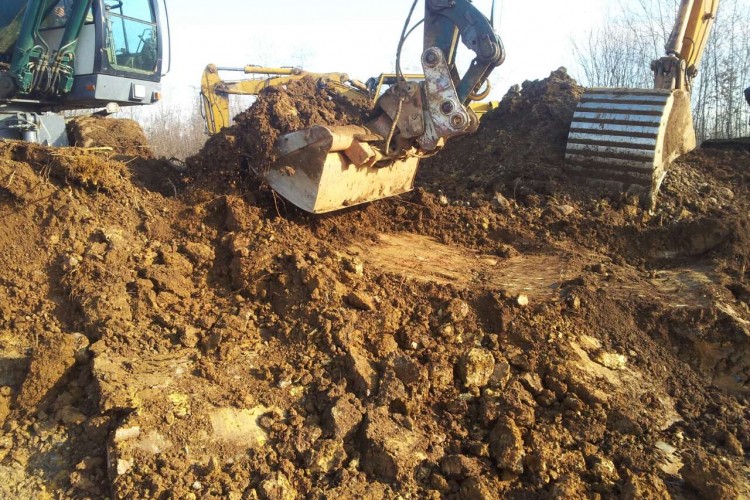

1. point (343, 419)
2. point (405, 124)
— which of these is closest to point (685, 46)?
point (405, 124)

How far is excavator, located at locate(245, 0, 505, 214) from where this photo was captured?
14.9 ft

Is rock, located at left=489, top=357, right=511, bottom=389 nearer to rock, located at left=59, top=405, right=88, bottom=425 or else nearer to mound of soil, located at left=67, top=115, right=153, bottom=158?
rock, located at left=59, top=405, right=88, bottom=425

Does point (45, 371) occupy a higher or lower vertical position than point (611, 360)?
lower

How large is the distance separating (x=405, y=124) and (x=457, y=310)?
1789 millimetres

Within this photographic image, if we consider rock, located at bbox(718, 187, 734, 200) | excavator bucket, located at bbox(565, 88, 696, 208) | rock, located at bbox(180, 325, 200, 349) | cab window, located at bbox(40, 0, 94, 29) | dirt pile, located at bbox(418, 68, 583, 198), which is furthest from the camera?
dirt pile, located at bbox(418, 68, 583, 198)

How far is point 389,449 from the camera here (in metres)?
2.80

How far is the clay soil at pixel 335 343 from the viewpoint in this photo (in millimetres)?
2768

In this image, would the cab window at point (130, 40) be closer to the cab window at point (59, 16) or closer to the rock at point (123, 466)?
the cab window at point (59, 16)

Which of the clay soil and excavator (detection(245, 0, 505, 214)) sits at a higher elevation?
excavator (detection(245, 0, 505, 214))

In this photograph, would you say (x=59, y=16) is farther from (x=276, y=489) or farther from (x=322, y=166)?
(x=276, y=489)

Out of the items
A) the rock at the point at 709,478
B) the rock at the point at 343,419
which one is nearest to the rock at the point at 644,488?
the rock at the point at 709,478

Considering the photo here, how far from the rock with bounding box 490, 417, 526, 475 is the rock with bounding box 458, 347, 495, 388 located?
340mm

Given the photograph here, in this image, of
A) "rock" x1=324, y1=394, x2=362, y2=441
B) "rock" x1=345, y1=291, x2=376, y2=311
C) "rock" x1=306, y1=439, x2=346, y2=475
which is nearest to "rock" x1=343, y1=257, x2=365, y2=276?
"rock" x1=345, y1=291, x2=376, y2=311

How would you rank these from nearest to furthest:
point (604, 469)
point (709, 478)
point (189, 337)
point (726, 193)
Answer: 1. point (709, 478)
2. point (604, 469)
3. point (189, 337)
4. point (726, 193)
